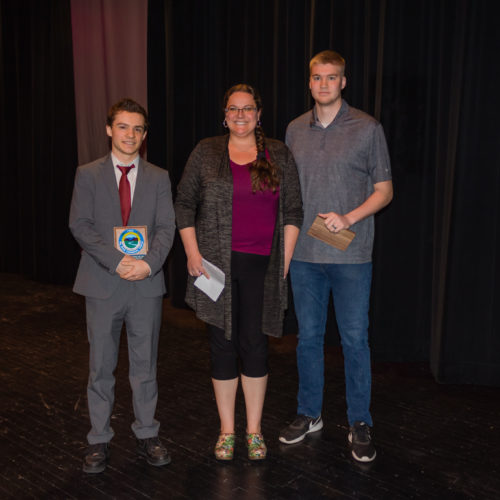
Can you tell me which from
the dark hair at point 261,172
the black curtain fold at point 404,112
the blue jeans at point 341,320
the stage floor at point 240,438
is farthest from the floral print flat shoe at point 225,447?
the black curtain fold at point 404,112

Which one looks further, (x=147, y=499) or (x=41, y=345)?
(x=41, y=345)

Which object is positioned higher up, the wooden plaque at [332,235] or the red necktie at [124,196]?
the red necktie at [124,196]

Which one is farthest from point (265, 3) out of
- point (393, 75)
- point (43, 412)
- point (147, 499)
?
point (147, 499)

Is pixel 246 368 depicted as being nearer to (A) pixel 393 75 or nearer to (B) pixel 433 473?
(B) pixel 433 473

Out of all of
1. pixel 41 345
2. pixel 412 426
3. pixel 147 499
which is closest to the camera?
pixel 147 499

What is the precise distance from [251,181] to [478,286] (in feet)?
5.85

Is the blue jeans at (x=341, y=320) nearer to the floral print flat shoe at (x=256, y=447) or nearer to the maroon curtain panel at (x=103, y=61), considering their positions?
the floral print flat shoe at (x=256, y=447)

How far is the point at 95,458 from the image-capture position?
7.67 feet

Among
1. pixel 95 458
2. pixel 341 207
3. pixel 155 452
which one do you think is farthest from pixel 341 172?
pixel 95 458

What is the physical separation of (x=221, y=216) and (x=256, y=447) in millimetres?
961

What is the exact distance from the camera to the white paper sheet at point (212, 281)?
2.23 metres

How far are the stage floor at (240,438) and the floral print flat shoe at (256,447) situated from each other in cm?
3

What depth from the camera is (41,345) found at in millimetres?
4043

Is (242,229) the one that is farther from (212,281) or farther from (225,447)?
(225,447)
